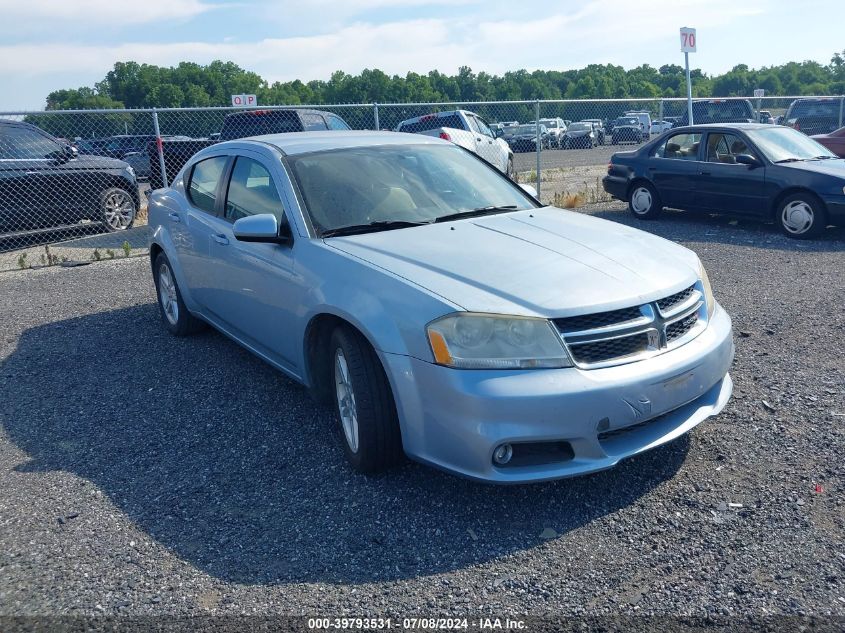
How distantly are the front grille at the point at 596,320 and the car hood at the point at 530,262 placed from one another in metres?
0.03

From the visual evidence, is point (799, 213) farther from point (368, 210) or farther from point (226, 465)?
point (226, 465)

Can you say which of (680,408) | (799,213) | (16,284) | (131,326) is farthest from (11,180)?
(799,213)

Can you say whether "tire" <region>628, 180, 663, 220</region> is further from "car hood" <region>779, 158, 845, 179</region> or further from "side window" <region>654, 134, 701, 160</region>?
"car hood" <region>779, 158, 845, 179</region>

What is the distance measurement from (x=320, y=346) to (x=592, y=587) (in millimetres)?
1861

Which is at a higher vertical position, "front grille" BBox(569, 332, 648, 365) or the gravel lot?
"front grille" BBox(569, 332, 648, 365)

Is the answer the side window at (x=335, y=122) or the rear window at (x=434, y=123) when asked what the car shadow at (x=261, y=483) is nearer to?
the side window at (x=335, y=122)

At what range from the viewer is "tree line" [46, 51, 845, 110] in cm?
8388

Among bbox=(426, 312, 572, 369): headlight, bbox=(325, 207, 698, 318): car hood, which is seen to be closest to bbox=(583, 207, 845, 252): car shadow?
bbox=(325, 207, 698, 318): car hood

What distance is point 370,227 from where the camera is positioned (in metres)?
4.18

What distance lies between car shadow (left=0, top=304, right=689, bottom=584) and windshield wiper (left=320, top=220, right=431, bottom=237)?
1.15 metres

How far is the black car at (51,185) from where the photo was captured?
34.0ft

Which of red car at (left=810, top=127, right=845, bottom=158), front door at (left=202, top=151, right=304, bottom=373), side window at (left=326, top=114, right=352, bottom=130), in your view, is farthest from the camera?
red car at (left=810, top=127, right=845, bottom=158)

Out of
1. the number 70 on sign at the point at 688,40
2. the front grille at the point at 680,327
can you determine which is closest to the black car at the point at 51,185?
the front grille at the point at 680,327

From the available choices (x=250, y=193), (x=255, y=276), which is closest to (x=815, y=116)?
(x=250, y=193)
